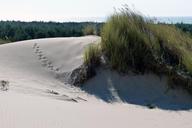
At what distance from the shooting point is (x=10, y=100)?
6.75 meters

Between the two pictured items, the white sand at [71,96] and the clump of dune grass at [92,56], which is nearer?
the white sand at [71,96]

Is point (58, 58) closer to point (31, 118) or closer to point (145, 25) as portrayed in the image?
point (145, 25)

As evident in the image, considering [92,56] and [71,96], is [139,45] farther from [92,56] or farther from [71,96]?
[71,96]

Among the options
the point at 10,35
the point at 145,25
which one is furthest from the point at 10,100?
the point at 10,35

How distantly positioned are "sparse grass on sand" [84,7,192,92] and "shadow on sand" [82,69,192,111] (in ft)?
0.60

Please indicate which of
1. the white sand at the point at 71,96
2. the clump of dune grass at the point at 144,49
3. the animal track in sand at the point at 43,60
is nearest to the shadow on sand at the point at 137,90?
the white sand at the point at 71,96

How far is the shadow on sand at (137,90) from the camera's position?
8539 millimetres

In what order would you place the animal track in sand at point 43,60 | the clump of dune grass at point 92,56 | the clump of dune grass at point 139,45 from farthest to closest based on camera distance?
the animal track in sand at point 43,60 < the clump of dune grass at point 92,56 < the clump of dune grass at point 139,45

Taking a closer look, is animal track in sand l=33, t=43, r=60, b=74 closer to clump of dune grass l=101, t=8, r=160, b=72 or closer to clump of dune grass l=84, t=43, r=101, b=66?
clump of dune grass l=84, t=43, r=101, b=66

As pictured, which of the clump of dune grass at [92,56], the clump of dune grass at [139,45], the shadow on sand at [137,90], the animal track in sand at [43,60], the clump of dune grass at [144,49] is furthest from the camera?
the animal track in sand at [43,60]

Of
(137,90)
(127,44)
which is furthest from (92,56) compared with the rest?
(137,90)

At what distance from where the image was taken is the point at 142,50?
9.41 metres

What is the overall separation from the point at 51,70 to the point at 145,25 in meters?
2.16

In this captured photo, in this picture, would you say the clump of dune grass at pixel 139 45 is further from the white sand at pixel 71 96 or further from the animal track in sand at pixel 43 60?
the animal track in sand at pixel 43 60
